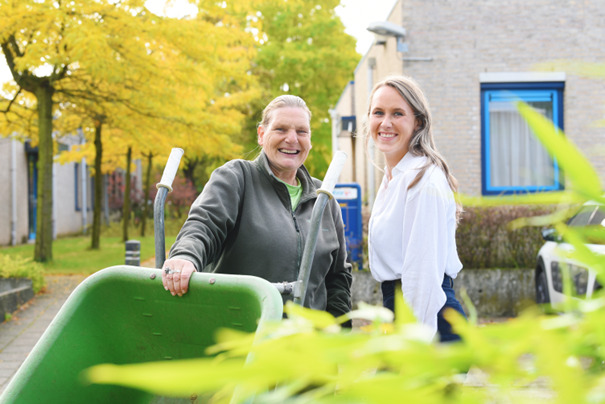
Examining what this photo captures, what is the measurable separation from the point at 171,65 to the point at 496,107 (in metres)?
6.05

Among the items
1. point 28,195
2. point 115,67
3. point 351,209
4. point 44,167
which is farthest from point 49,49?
point 28,195

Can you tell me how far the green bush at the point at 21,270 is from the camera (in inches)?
288

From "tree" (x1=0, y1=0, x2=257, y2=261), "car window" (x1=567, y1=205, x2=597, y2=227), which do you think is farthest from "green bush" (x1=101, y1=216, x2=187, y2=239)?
"car window" (x1=567, y1=205, x2=597, y2=227)

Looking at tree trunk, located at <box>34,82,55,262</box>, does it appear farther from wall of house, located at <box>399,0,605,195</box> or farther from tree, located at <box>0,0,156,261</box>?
wall of house, located at <box>399,0,605,195</box>

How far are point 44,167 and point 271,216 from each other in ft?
30.5

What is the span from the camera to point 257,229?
2334 millimetres

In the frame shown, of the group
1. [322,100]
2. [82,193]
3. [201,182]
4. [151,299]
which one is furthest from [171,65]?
[201,182]

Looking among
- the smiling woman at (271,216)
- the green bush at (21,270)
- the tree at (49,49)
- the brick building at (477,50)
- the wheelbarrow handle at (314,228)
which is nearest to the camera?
the wheelbarrow handle at (314,228)

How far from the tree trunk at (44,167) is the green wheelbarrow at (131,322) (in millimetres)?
9010

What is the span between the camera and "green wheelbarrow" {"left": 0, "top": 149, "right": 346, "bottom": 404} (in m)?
1.87

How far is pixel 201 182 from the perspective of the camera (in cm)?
2966

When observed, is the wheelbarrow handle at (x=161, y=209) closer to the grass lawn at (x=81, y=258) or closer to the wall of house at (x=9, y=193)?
the grass lawn at (x=81, y=258)

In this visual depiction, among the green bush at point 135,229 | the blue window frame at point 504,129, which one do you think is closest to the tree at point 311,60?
the green bush at point 135,229

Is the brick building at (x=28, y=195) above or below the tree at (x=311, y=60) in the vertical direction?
below
